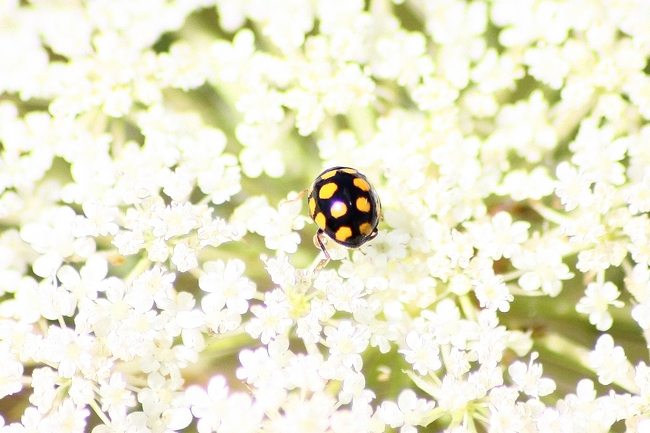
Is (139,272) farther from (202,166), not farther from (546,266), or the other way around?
(546,266)

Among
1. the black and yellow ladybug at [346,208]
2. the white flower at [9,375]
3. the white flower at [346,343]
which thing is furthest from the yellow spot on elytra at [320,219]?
the white flower at [9,375]

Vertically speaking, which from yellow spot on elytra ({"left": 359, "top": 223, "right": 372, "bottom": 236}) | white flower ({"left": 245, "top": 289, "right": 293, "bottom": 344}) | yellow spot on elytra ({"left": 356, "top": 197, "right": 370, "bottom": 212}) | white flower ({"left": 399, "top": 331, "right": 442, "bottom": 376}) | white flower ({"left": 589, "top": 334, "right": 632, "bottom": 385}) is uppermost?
yellow spot on elytra ({"left": 356, "top": 197, "right": 370, "bottom": 212})

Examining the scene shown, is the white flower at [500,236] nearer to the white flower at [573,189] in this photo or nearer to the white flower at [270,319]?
the white flower at [573,189]

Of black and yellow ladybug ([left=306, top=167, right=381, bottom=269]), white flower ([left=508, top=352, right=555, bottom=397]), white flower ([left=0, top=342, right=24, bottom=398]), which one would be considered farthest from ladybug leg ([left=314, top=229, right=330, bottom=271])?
white flower ([left=0, top=342, right=24, bottom=398])

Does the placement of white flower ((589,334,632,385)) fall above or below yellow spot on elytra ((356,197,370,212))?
below

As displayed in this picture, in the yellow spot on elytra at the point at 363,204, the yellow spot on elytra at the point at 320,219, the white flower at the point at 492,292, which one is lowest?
the white flower at the point at 492,292

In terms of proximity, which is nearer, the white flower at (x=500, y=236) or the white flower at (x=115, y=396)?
the white flower at (x=115, y=396)

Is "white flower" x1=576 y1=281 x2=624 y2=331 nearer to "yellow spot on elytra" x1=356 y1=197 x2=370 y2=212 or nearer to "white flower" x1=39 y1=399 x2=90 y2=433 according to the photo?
"yellow spot on elytra" x1=356 y1=197 x2=370 y2=212

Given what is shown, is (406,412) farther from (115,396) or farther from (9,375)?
(9,375)
